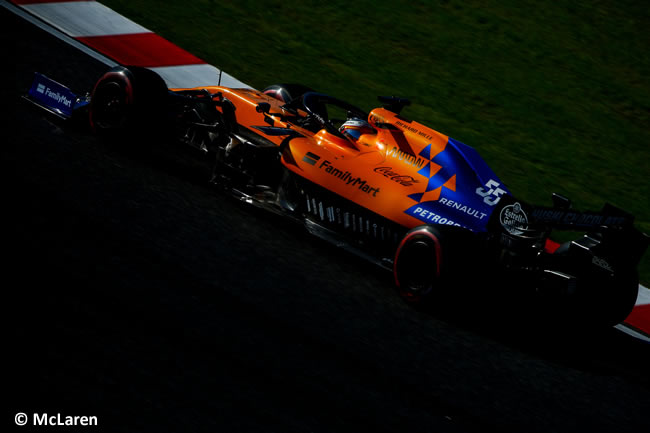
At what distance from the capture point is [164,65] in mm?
8883

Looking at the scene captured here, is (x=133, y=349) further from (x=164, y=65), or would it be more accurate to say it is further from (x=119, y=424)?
(x=164, y=65)

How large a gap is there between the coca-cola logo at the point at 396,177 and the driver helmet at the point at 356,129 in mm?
456

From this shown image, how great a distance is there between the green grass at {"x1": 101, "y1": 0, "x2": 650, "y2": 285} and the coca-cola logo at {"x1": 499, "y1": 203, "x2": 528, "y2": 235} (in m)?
3.13

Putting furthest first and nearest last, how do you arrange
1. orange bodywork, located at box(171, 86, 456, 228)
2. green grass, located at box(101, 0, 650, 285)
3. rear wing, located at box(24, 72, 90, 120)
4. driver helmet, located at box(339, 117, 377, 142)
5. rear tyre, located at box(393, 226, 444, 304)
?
green grass, located at box(101, 0, 650, 285) < rear wing, located at box(24, 72, 90, 120) < driver helmet, located at box(339, 117, 377, 142) < orange bodywork, located at box(171, 86, 456, 228) < rear tyre, located at box(393, 226, 444, 304)

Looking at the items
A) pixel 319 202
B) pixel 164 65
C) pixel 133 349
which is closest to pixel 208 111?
pixel 319 202

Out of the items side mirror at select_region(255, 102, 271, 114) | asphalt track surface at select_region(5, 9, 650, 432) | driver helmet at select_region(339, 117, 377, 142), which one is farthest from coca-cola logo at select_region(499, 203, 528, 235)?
side mirror at select_region(255, 102, 271, 114)

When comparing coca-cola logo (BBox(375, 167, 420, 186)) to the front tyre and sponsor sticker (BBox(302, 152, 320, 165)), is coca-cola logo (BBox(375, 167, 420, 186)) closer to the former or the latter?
sponsor sticker (BBox(302, 152, 320, 165))

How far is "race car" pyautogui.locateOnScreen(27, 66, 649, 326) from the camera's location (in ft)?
16.8

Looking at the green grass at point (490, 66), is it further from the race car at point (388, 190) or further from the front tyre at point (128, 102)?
the front tyre at point (128, 102)

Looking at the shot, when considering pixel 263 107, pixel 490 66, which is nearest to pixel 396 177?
pixel 263 107

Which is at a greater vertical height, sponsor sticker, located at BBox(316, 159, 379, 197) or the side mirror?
the side mirror

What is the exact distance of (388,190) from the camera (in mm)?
5621

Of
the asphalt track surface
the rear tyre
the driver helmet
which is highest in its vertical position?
the driver helmet

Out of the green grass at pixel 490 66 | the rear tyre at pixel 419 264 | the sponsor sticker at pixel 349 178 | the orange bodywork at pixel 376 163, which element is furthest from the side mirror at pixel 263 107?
the green grass at pixel 490 66
